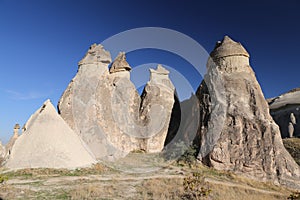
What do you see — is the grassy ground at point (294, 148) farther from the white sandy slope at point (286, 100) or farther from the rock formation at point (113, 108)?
the rock formation at point (113, 108)

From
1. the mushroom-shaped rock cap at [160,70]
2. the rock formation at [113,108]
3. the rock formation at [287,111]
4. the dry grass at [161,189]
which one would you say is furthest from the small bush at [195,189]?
the mushroom-shaped rock cap at [160,70]

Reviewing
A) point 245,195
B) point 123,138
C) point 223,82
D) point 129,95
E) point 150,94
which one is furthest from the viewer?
point 150,94

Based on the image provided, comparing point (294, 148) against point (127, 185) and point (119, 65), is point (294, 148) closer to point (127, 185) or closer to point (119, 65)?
point (127, 185)

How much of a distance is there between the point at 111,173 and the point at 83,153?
67.8 inches

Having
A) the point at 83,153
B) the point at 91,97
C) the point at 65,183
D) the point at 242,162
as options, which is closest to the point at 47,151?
the point at 83,153

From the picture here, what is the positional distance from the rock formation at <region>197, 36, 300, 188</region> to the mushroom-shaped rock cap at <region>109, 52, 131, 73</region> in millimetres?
7028

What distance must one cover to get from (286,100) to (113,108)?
13.4 m

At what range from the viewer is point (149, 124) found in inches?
695

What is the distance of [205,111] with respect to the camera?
40.3 feet

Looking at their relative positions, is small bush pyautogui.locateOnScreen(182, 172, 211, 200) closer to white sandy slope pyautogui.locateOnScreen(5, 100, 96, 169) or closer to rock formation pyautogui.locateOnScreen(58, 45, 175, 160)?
white sandy slope pyautogui.locateOnScreen(5, 100, 96, 169)

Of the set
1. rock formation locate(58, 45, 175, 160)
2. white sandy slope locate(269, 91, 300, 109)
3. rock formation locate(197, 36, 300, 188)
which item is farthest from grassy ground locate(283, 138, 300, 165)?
rock formation locate(58, 45, 175, 160)

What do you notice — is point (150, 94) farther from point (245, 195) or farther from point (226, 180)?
point (245, 195)

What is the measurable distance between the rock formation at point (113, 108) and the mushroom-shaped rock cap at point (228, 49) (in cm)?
691

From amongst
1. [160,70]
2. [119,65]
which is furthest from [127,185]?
[160,70]
